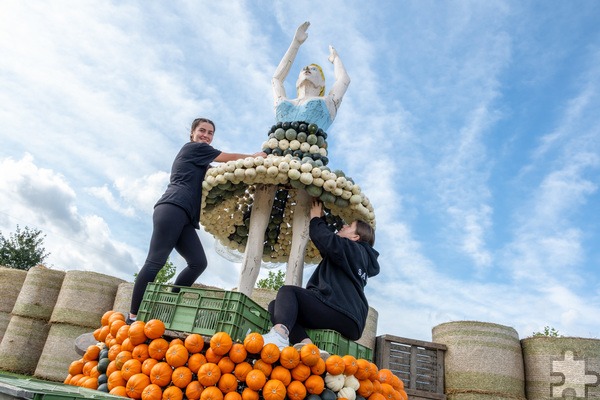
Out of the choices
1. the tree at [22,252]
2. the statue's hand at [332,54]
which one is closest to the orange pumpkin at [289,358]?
the statue's hand at [332,54]

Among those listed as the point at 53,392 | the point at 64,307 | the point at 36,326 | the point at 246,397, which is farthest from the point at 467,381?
the point at 36,326

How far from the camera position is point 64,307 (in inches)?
230

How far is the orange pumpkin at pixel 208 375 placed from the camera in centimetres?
231

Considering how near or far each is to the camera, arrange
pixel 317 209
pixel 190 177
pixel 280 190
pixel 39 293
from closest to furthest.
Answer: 1. pixel 190 177
2. pixel 317 209
3. pixel 280 190
4. pixel 39 293

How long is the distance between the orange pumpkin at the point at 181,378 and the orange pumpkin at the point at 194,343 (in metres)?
0.11

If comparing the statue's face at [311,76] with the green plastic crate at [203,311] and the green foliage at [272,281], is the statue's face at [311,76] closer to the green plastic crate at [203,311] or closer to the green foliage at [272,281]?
the green plastic crate at [203,311]

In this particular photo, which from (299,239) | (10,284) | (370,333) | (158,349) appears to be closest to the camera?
(158,349)

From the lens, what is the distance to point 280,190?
167 inches

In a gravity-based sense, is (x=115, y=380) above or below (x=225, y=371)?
below

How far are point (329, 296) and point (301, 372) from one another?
567 mm

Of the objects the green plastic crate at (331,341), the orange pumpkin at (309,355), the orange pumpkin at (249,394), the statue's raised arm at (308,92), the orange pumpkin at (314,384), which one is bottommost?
the orange pumpkin at (249,394)

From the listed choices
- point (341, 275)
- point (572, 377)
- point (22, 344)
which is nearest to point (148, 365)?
point (341, 275)

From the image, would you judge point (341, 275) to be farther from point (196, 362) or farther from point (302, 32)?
point (302, 32)

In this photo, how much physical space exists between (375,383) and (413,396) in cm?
219
